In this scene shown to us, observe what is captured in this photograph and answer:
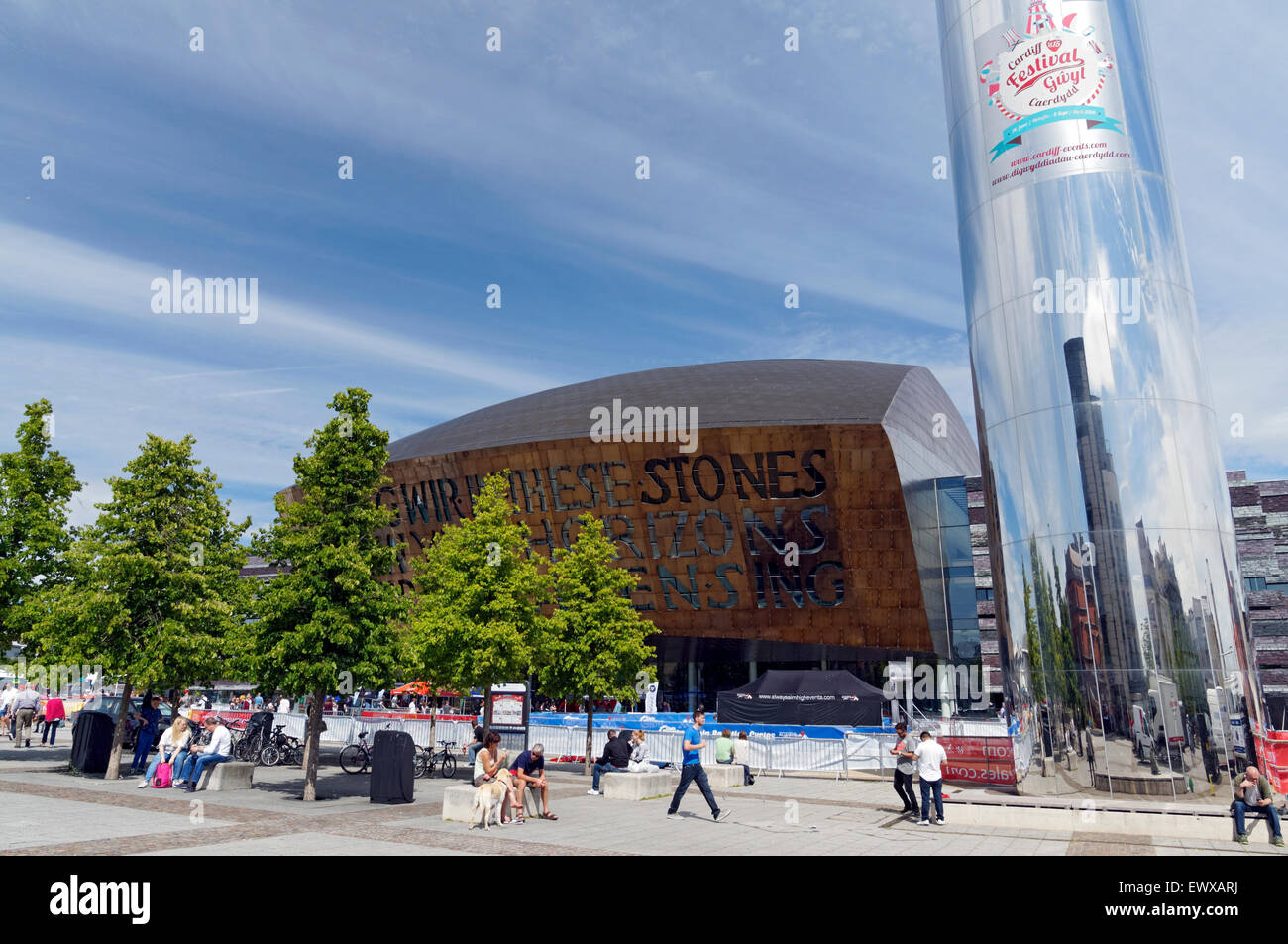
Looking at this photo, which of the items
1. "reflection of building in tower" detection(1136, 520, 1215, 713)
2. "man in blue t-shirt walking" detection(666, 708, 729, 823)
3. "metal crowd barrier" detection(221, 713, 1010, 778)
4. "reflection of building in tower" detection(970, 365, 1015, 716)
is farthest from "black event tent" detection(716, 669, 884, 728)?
"reflection of building in tower" detection(1136, 520, 1215, 713)

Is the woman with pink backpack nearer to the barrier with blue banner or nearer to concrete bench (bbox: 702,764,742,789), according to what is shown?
concrete bench (bbox: 702,764,742,789)

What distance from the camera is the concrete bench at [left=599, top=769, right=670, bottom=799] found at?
18203 mm

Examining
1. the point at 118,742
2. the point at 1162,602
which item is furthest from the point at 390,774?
the point at 1162,602

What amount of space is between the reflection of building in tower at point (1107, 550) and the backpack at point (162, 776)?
19.2m

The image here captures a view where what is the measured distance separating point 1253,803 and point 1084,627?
4166 mm

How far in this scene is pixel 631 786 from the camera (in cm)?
1822

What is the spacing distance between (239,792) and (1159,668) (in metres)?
18.3

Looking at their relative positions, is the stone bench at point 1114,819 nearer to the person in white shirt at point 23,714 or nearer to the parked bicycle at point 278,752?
the parked bicycle at point 278,752

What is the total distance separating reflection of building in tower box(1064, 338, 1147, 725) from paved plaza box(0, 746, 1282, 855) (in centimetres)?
303

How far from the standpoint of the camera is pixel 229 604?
71.5 ft

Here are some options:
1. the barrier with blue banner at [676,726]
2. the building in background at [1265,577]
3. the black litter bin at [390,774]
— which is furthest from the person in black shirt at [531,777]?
the building in background at [1265,577]

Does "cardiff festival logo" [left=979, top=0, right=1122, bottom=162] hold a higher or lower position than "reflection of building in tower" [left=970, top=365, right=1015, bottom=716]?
higher

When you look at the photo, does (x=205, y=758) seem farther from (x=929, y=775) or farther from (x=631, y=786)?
(x=929, y=775)
